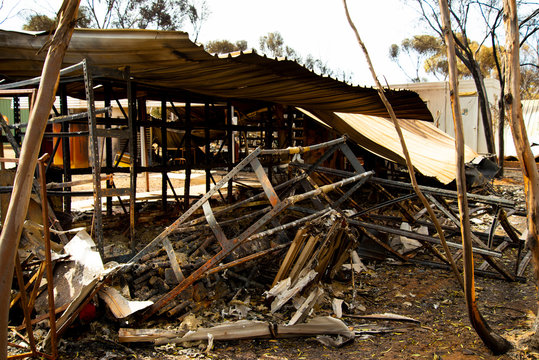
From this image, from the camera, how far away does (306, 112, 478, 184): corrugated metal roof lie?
848 cm

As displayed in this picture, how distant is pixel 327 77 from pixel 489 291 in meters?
3.91

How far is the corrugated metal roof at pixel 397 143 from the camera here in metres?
8.48

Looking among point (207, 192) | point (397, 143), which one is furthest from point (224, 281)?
point (397, 143)

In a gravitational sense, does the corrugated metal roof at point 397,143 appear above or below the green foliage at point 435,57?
below

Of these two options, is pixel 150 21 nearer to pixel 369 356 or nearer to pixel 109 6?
pixel 109 6

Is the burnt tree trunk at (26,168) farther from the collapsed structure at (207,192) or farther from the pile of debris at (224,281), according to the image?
the pile of debris at (224,281)

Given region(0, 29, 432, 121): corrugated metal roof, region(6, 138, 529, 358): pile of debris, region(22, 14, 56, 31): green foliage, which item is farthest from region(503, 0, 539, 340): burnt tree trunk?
region(22, 14, 56, 31): green foliage

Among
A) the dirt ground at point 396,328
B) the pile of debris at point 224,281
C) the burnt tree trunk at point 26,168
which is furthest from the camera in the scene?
the pile of debris at point 224,281

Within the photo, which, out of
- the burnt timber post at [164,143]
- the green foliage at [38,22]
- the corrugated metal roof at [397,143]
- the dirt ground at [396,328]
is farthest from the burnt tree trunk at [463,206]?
the green foliage at [38,22]

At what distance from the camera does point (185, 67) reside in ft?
17.4

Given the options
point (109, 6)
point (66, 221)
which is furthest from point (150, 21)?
point (66, 221)

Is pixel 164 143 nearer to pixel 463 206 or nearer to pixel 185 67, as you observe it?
pixel 185 67

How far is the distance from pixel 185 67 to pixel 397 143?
6524mm

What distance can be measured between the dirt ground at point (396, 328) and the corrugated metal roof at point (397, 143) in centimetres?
280
